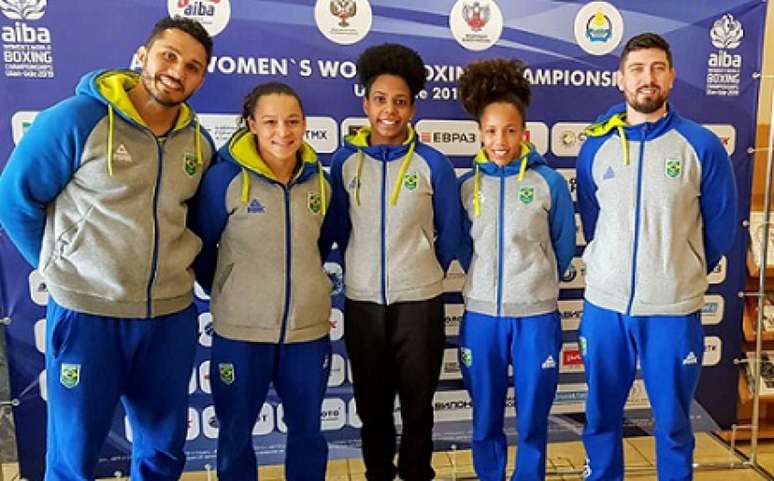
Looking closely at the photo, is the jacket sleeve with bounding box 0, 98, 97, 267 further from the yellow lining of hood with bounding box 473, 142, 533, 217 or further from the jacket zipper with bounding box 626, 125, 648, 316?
the jacket zipper with bounding box 626, 125, 648, 316

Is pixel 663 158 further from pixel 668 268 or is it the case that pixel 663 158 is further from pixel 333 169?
pixel 333 169

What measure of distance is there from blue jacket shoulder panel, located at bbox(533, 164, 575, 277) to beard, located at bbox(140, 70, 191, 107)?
3.83ft

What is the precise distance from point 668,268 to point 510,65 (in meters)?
0.88

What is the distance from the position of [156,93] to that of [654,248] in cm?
158

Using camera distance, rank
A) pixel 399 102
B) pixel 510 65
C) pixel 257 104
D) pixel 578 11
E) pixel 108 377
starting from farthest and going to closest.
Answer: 1. pixel 578 11
2. pixel 510 65
3. pixel 399 102
4. pixel 257 104
5. pixel 108 377

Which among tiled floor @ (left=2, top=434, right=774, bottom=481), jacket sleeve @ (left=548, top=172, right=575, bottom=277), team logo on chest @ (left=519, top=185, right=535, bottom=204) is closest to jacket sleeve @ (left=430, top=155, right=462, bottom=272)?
team logo on chest @ (left=519, top=185, right=535, bottom=204)

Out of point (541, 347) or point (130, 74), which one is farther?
point (541, 347)

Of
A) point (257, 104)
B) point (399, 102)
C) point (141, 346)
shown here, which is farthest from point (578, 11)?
point (141, 346)

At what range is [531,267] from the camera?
2.21 metres

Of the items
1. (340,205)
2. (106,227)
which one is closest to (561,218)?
(340,205)

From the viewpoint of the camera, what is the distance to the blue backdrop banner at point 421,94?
250 cm

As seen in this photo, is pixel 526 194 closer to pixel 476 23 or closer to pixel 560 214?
pixel 560 214

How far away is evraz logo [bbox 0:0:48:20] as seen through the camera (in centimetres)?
243

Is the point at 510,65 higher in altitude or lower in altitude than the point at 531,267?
higher
